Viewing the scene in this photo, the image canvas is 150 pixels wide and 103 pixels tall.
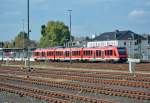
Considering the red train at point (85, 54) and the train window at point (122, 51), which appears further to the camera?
the red train at point (85, 54)

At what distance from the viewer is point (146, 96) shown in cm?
1686

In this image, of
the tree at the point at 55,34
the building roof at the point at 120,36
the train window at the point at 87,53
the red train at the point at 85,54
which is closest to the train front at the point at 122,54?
the red train at the point at 85,54

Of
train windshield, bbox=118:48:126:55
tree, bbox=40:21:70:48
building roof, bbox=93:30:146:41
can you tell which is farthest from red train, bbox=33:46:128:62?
tree, bbox=40:21:70:48

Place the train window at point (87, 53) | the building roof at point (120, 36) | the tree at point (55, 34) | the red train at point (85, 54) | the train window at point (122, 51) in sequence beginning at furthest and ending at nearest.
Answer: the tree at point (55, 34), the building roof at point (120, 36), the train window at point (87, 53), the red train at point (85, 54), the train window at point (122, 51)

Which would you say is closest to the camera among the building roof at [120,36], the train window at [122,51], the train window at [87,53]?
the train window at [122,51]

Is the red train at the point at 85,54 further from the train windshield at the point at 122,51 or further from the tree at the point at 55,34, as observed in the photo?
the tree at the point at 55,34

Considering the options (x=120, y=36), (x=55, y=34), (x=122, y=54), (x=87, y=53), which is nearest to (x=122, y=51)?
(x=122, y=54)

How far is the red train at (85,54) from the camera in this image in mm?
56094

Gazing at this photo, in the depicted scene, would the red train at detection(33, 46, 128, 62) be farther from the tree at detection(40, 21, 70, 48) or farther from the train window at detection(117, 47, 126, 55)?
the tree at detection(40, 21, 70, 48)

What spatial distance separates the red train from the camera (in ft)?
184

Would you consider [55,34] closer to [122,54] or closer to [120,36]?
[120,36]

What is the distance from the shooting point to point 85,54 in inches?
2478

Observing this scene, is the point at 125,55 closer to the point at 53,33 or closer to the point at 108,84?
the point at 108,84

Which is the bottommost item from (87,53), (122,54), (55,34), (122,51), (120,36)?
(122,54)
